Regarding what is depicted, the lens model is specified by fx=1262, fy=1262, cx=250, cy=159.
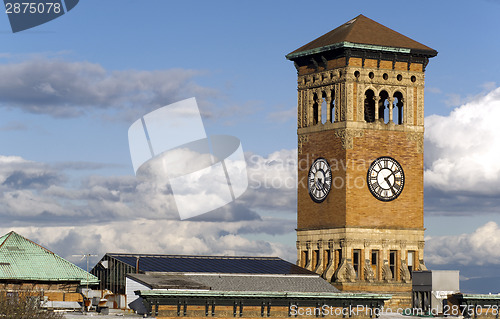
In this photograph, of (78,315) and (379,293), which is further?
(379,293)

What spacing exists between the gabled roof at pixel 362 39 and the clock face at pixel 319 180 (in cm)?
1240

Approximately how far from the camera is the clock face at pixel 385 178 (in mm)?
136625

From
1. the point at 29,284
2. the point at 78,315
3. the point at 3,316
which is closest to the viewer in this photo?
the point at 3,316

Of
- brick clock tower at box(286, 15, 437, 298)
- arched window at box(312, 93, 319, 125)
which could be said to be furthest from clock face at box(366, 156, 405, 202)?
arched window at box(312, 93, 319, 125)

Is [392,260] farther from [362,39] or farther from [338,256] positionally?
[362,39]

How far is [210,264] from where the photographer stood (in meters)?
129

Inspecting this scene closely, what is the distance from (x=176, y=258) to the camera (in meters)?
129

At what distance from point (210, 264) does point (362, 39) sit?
97.0 feet

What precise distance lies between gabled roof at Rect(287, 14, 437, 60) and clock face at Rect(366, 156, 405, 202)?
1243cm

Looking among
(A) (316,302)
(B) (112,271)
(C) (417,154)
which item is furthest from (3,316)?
(C) (417,154)

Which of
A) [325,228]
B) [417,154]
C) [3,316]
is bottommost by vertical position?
[3,316]

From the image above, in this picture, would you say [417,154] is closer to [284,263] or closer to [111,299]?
[284,263]

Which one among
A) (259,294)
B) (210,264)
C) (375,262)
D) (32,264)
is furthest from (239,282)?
(32,264)

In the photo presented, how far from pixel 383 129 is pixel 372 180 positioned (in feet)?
19.0
